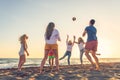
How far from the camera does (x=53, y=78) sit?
441 inches

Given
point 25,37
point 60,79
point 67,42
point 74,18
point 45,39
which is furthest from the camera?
point 67,42

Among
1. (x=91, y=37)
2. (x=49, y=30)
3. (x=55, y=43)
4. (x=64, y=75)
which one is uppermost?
(x=49, y=30)

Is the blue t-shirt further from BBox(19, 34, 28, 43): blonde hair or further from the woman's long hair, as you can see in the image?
BBox(19, 34, 28, 43): blonde hair

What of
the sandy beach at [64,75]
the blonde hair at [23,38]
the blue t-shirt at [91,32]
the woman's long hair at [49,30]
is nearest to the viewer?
the sandy beach at [64,75]

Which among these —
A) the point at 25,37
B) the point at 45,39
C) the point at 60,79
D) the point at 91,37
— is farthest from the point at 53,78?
the point at 25,37

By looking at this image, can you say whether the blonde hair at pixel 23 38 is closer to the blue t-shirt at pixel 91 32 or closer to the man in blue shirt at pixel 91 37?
the man in blue shirt at pixel 91 37

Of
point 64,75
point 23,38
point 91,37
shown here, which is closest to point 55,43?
point 64,75

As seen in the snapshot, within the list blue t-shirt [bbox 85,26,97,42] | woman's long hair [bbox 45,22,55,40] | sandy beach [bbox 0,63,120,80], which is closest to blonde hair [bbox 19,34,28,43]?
sandy beach [bbox 0,63,120,80]

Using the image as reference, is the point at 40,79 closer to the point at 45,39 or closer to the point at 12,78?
the point at 12,78

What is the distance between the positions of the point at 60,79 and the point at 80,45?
11.3 metres

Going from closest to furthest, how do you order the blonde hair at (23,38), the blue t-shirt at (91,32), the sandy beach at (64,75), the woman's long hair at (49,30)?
the sandy beach at (64,75) < the woman's long hair at (49,30) < the blue t-shirt at (91,32) < the blonde hair at (23,38)

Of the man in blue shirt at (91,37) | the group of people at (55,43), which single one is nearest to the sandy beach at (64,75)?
the group of people at (55,43)

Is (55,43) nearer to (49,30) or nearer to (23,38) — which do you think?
(49,30)

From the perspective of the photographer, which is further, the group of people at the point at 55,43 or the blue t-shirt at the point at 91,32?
the blue t-shirt at the point at 91,32
